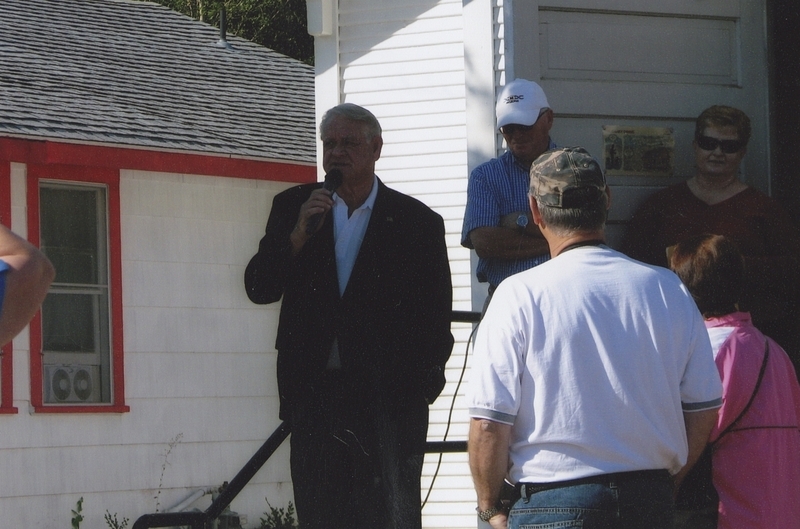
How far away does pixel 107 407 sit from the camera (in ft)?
32.8

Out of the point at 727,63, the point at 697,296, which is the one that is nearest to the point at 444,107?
the point at 727,63

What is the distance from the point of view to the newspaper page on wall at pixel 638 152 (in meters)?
5.67

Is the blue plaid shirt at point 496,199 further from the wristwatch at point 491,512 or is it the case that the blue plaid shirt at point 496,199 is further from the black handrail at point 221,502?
the wristwatch at point 491,512

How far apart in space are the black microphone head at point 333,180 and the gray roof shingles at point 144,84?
5589 millimetres

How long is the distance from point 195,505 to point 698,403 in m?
7.95

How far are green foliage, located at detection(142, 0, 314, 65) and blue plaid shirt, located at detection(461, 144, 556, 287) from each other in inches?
792

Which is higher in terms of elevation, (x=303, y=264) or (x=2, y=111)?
(x=2, y=111)

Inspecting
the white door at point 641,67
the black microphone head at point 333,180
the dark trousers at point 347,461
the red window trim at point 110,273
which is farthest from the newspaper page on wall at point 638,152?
the red window trim at point 110,273

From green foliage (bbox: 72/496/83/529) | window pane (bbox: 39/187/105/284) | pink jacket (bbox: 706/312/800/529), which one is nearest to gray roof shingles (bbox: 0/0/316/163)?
window pane (bbox: 39/187/105/284)

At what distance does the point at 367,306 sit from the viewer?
14.3 ft

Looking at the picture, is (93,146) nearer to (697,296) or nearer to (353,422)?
(353,422)

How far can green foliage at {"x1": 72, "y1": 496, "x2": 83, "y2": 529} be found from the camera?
376 inches

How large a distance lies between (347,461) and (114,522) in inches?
239

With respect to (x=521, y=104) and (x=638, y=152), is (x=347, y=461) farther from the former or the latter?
(x=638, y=152)
